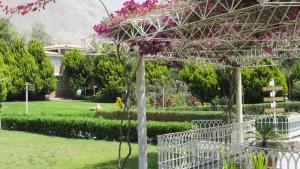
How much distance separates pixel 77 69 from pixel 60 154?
30.8m

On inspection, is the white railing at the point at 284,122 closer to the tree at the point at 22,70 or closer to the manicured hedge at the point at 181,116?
the manicured hedge at the point at 181,116

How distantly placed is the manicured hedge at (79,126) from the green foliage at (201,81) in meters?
14.1

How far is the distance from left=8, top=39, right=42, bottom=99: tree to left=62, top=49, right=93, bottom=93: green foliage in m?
3.95

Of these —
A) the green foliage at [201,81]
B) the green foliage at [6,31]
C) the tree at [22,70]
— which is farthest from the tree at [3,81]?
the green foliage at [6,31]

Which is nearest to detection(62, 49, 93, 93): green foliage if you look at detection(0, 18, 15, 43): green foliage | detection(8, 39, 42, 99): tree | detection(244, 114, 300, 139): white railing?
detection(8, 39, 42, 99): tree

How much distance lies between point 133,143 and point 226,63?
5.36m

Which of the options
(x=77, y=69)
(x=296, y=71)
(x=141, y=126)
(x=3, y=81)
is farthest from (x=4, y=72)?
(x=141, y=126)

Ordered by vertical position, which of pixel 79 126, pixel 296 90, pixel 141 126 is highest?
pixel 296 90

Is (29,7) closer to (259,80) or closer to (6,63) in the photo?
(259,80)

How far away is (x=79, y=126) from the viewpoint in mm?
18266

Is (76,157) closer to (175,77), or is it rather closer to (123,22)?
(123,22)

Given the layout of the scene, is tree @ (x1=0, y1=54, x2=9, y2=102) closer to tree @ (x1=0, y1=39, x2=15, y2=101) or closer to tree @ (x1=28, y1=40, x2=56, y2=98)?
tree @ (x1=0, y1=39, x2=15, y2=101)

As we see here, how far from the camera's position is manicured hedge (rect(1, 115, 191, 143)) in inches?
612

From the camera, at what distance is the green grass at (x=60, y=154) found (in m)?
11.2
